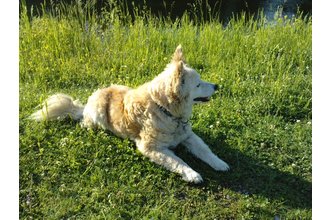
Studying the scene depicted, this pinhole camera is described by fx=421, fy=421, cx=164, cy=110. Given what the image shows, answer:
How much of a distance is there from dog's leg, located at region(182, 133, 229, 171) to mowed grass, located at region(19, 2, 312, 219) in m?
0.10

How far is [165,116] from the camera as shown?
5516 mm

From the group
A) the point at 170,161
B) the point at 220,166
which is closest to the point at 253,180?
the point at 220,166

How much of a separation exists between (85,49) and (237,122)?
414 cm

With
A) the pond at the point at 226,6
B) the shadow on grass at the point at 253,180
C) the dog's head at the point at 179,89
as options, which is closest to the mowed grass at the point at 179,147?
the shadow on grass at the point at 253,180

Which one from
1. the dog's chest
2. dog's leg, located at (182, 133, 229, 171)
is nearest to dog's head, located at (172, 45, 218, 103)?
the dog's chest

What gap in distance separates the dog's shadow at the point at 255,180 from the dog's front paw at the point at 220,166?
5 centimetres

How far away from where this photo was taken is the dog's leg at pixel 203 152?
17.9 feet

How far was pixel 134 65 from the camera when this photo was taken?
8.20 m

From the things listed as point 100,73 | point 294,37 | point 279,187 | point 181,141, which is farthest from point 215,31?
point 279,187

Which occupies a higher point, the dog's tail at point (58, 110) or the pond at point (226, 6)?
the pond at point (226, 6)

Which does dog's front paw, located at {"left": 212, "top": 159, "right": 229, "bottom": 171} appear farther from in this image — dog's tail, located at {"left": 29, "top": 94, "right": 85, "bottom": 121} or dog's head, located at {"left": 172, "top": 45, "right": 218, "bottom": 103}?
dog's tail, located at {"left": 29, "top": 94, "right": 85, "bottom": 121}

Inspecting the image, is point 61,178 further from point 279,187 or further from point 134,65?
point 134,65

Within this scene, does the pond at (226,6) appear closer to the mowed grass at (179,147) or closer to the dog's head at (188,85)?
the mowed grass at (179,147)

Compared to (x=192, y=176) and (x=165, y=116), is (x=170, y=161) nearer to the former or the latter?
(x=192, y=176)
